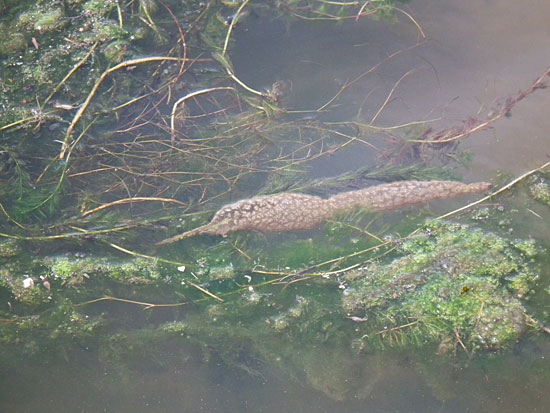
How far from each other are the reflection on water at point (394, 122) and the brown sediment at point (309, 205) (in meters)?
0.28

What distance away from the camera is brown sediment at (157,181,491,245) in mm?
3506

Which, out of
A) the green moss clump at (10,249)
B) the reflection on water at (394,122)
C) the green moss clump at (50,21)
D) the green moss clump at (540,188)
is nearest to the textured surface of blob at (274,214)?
the reflection on water at (394,122)

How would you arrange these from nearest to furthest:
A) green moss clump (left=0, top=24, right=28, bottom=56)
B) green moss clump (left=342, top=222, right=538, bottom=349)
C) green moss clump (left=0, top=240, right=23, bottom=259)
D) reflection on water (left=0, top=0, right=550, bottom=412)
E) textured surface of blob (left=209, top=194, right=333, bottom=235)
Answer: reflection on water (left=0, top=0, right=550, bottom=412), green moss clump (left=342, top=222, right=538, bottom=349), green moss clump (left=0, top=240, right=23, bottom=259), textured surface of blob (left=209, top=194, right=333, bottom=235), green moss clump (left=0, top=24, right=28, bottom=56)

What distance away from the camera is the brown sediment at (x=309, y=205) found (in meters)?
3.51

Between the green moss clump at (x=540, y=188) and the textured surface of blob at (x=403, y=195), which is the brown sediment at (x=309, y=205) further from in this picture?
the green moss clump at (x=540, y=188)

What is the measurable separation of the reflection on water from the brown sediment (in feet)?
0.93

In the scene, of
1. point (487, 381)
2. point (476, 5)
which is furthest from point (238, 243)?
point (476, 5)

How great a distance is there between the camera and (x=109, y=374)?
3.13 m

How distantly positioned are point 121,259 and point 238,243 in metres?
0.86

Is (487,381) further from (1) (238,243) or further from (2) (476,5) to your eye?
(2) (476,5)

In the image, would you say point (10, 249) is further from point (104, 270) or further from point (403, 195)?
point (403, 195)

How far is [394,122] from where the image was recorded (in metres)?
3.91

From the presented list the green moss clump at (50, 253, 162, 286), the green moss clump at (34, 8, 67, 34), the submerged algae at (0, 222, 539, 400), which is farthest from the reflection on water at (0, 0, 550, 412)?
the green moss clump at (34, 8, 67, 34)

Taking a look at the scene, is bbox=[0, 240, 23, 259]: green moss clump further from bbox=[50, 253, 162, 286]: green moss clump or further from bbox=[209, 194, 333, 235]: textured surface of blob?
bbox=[209, 194, 333, 235]: textured surface of blob
